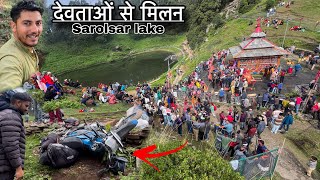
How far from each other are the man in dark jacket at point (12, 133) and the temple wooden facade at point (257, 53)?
71.5 ft

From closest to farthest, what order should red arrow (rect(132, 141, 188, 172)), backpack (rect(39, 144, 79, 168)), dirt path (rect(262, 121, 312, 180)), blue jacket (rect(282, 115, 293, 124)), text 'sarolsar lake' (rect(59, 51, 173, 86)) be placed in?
red arrow (rect(132, 141, 188, 172)) → backpack (rect(39, 144, 79, 168)) → dirt path (rect(262, 121, 312, 180)) → blue jacket (rect(282, 115, 293, 124)) → text 'sarolsar lake' (rect(59, 51, 173, 86))

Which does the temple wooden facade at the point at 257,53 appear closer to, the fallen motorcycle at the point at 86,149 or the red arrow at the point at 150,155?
the red arrow at the point at 150,155

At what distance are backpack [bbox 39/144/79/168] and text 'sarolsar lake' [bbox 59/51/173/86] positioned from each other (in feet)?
128

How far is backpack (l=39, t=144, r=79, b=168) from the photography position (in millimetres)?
5207

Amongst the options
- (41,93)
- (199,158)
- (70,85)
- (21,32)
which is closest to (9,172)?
(21,32)

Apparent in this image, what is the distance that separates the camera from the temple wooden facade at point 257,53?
2344cm

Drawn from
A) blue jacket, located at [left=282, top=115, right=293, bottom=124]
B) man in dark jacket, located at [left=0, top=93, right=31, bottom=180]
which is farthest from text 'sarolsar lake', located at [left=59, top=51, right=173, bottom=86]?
man in dark jacket, located at [left=0, top=93, right=31, bottom=180]

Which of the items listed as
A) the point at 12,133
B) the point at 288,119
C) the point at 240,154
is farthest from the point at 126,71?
the point at 12,133

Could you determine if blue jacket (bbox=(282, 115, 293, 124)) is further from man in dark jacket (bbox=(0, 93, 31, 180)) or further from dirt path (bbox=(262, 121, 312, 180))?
man in dark jacket (bbox=(0, 93, 31, 180))

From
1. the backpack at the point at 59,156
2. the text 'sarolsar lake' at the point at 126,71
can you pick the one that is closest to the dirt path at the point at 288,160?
the backpack at the point at 59,156

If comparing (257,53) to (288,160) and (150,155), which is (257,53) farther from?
(150,155)

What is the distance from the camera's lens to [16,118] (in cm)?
337

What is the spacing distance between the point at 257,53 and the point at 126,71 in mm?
34046

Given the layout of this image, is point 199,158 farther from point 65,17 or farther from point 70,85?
point 70,85
